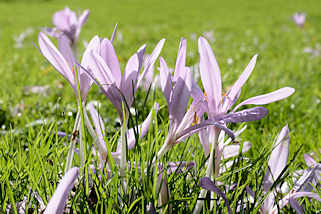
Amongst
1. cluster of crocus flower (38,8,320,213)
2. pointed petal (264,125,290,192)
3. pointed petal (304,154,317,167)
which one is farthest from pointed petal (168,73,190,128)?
pointed petal (304,154,317,167)

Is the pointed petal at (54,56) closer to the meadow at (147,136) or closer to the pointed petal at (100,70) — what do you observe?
the pointed petal at (100,70)

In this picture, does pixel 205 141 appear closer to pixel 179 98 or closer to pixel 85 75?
pixel 179 98

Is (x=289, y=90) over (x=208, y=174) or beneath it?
over

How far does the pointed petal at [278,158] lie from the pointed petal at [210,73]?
0.84 feet

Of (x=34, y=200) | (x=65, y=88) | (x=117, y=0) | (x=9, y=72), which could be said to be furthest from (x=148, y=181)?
(x=117, y=0)

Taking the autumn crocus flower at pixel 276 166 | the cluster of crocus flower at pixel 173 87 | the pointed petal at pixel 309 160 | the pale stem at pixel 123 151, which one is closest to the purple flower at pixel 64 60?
the cluster of crocus flower at pixel 173 87

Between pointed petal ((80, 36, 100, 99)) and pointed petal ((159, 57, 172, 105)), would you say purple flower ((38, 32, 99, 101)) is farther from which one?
pointed petal ((159, 57, 172, 105))

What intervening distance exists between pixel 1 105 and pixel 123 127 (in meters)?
1.79

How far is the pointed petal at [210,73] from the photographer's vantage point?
71 centimetres

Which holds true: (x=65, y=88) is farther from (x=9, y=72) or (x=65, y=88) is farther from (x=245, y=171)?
(x=245, y=171)

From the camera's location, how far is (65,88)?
115 inches

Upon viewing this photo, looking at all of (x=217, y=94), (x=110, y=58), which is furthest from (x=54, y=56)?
(x=217, y=94)

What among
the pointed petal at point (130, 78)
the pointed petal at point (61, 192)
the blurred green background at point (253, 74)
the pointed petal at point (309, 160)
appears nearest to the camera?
the pointed petal at point (61, 192)

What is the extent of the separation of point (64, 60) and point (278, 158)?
0.59 m
